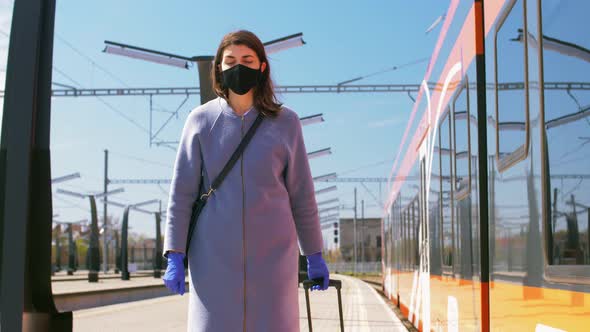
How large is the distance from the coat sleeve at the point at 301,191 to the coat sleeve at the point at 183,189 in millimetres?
349

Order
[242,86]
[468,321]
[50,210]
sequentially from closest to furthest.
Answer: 1. [50,210]
2. [242,86]
3. [468,321]

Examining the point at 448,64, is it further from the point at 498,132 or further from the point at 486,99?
the point at 498,132

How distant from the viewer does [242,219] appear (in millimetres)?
3180

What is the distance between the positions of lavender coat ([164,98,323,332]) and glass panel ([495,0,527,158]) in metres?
0.96

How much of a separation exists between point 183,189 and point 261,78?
54 cm

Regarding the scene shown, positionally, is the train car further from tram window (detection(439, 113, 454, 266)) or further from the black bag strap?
the black bag strap

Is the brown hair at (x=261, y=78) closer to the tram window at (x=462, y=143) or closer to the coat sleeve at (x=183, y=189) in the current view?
the coat sleeve at (x=183, y=189)

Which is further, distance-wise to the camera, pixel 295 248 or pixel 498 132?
pixel 498 132

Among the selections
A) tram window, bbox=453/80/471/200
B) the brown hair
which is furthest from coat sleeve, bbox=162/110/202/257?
tram window, bbox=453/80/471/200

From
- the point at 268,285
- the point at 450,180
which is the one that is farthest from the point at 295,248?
the point at 450,180

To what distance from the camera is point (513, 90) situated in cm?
389

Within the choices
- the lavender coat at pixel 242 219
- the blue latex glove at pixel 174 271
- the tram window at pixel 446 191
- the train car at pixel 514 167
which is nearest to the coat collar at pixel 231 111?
Result: the lavender coat at pixel 242 219

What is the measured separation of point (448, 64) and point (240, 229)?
12.2 feet

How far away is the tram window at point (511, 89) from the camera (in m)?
3.67
